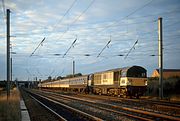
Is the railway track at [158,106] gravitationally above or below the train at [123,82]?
below

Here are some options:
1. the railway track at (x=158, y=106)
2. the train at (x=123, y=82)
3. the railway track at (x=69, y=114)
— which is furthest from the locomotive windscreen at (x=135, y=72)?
the railway track at (x=69, y=114)

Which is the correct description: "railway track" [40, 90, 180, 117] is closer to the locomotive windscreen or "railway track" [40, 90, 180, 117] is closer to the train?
the train

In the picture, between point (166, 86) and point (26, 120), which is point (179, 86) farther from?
point (26, 120)

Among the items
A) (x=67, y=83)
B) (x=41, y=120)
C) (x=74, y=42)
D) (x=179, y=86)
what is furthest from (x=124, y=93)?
(x=67, y=83)

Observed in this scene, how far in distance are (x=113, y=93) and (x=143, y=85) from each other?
5193 millimetres

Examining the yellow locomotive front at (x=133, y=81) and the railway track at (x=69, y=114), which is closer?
the railway track at (x=69, y=114)

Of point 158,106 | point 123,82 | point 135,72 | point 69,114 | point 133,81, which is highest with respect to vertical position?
point 135,72

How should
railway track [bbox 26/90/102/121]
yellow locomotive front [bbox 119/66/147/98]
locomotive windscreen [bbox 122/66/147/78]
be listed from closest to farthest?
railway track [bbox 26/90/102/121] < yellow locomotive front [bbox 119/66/147/98] < locomotive windscreen [bbox 122/66/147/78]

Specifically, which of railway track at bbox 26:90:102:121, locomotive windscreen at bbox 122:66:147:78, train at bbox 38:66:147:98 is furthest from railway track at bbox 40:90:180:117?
locomotive windscreen at bbox 122:66:147:78

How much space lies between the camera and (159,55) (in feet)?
110

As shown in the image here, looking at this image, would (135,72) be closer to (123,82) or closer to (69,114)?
(123,82)

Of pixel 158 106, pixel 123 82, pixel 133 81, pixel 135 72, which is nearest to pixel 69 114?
pixel 158 106

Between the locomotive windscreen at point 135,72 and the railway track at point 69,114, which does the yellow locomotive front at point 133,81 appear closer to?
the locomotive windscreen at point 135,72

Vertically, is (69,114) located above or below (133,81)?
below
